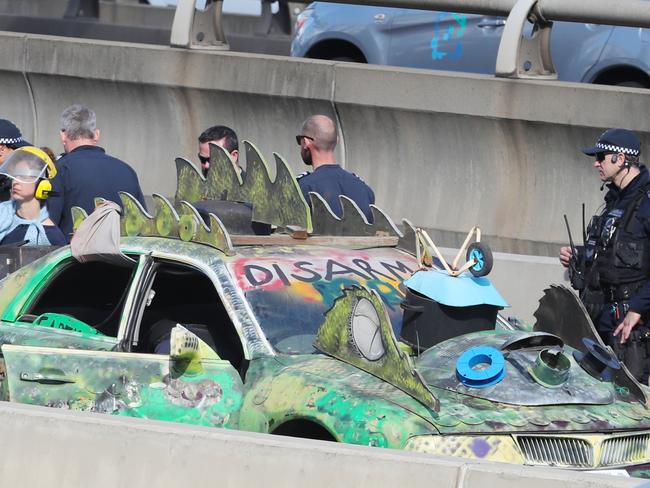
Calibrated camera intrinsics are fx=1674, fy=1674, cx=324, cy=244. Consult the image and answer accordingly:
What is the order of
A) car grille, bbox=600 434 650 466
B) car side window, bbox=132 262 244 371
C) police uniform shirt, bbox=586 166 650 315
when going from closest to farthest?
car grille, bbox=600 434 650 466 → car side window, bbox=132 262 244 371 → police uniform shirt, bbox=586 166 650 315

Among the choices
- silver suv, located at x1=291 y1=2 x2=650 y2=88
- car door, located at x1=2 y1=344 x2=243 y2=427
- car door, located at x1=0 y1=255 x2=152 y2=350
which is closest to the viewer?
car door, located at x1=2 y1=344 x2=243 y2=427

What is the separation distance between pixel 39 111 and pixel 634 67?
5081 millimetres

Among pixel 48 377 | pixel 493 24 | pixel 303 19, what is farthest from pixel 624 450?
pixel 303 19

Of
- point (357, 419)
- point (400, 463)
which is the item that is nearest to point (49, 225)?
point (357, 419)

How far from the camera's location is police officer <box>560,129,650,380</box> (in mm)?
8656

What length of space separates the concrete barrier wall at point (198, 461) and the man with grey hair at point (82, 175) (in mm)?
3919

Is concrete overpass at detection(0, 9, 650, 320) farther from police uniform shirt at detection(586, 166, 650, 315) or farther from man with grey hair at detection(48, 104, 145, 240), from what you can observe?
man with grey hair at detection(48, 104, 145, 240)

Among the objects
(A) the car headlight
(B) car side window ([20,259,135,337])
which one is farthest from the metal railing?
(A) the car headlight

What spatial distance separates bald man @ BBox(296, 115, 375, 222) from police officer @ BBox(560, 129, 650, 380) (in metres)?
1.27

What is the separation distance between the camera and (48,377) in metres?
6.91

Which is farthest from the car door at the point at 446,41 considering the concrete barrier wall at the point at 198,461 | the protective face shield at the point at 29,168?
the concrete barrier wall at the point at 198,461

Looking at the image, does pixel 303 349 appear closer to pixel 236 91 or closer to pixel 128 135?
pixel 236 91

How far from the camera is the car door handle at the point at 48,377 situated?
271 inches

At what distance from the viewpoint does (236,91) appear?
1329 centimetres
